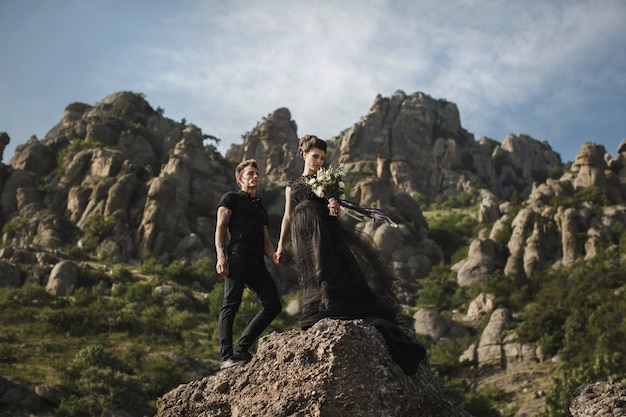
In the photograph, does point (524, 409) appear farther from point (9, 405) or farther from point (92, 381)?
point (9, 405)

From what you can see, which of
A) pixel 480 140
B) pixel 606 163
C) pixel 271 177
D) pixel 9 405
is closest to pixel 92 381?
pixel 9 405

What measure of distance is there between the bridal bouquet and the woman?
8 cm

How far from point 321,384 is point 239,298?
1.97m

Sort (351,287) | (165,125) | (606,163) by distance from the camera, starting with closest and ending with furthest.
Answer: (351,287), (606,163), (165,125)

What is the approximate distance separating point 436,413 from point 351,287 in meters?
1.32

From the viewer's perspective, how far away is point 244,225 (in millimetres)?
6562

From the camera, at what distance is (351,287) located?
576 cm

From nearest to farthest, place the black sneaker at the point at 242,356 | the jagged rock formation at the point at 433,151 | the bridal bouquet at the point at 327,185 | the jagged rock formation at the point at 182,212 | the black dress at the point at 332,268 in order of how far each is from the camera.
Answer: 1. the black dress at the point at 332,268
2. the black sneaker at the point at 242,356
3. the bridal bouquet at the point at 327,185
4. the jagged rock formation at the point at 182,212
5. the jagged rock formation at the point at 433,151

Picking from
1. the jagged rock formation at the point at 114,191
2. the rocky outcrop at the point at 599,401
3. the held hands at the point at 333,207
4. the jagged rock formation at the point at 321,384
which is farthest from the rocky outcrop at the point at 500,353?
the jagged rock formation at the point at 321,384

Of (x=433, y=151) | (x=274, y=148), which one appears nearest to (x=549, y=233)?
(x=274, y=148)

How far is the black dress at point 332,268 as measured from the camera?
568cm

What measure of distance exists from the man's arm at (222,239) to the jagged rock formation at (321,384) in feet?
3.49

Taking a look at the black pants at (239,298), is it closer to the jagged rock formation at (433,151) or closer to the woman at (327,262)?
the woman at (327,262)

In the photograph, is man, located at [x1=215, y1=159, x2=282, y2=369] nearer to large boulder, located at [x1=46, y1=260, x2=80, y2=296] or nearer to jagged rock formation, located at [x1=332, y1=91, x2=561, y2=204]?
large boulder, located at [x1=46, y1=260, x2=80, y2=296]
